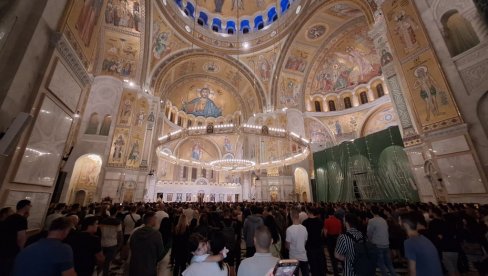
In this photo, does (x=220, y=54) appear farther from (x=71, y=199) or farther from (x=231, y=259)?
(x=231, y=259)

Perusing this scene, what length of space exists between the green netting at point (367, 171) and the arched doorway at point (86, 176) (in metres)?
16.6

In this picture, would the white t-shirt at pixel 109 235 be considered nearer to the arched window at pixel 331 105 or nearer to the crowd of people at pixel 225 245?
the crowd of people at pixel 225 245

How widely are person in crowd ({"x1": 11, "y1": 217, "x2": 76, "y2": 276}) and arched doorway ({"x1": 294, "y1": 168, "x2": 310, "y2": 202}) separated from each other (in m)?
17.2

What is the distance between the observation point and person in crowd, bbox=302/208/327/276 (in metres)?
3.66

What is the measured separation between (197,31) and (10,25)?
16.9m

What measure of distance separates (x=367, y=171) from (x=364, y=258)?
1282 centimetres

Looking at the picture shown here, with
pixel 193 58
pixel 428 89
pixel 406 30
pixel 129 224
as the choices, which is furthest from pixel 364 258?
pixel 193 58

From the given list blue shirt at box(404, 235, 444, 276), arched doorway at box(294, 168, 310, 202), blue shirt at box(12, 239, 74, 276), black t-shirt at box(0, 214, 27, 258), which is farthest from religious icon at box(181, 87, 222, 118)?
blue shirt at box(404, 235, 444, 276)

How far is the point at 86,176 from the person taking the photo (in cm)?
1275

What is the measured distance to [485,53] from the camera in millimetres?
6379

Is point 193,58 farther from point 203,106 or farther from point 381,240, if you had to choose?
point 381,240

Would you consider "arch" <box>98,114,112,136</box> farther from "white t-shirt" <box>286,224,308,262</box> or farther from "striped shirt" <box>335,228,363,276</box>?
"striped shirt" <box>335,228,363,276</box>

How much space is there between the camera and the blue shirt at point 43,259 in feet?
5.55

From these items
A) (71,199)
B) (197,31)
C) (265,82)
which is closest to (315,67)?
(265,82)
